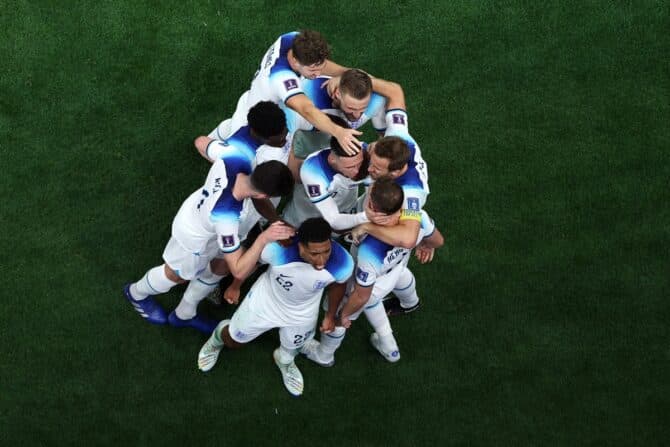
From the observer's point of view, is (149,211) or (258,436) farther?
(149,211)

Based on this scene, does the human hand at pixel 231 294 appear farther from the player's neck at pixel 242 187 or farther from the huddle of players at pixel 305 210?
the player's neck at pixel 242 187

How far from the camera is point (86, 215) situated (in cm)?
528

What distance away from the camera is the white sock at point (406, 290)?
180 inches

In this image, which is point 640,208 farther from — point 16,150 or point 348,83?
point 16,150

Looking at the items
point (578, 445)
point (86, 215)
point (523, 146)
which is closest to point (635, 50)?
point (523, 146)

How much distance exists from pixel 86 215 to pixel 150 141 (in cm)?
75

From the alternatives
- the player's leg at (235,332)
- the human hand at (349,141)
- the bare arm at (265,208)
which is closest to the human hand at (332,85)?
the human hand at (349,141)

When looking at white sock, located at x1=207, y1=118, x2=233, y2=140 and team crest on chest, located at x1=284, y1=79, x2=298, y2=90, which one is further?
white sock, located at x1=207, y1=118, x2=233, y2=140

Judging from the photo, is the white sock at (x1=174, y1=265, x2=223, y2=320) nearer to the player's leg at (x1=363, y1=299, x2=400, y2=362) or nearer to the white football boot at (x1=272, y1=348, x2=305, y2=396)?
the white football boot at (x1=272, y1=348, x2=305, y2=396)

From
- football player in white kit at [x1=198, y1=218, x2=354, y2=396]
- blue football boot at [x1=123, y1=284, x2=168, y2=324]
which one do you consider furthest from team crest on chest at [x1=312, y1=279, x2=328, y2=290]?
blue football boot at [x1=123, y1=284, x2=168, y2=324]

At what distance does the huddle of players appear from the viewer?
3656 mm

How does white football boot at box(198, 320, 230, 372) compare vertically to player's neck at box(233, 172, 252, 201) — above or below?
below

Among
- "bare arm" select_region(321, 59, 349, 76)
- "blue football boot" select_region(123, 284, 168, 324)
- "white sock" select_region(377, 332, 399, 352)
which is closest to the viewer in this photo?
→ "bare arm" select_region(321, 59, 349, 76)

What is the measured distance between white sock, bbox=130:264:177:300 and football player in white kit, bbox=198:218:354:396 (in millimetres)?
442
